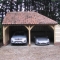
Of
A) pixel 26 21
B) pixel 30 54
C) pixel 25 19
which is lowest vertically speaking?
pixel 30 54

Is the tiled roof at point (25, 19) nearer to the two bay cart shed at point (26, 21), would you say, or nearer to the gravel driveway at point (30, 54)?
the two bay cart shed at point (26, 21)

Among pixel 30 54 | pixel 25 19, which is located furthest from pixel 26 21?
pixel 30 54

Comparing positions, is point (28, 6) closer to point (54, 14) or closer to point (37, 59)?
point (54, 14)

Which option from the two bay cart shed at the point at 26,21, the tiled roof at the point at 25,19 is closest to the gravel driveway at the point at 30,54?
the two bay cart shed at the point at 26,21

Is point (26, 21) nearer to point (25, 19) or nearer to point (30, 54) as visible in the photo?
point (25, 19)

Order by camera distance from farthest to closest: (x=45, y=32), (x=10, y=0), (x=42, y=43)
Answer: (x=10, y=0) < (x=45, y=32) < (x=42, y=43)

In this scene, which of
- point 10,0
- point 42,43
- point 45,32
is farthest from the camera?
point 10,0

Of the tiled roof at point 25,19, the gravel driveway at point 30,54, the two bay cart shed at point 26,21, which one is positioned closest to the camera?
the gravel driveway at point 30,54

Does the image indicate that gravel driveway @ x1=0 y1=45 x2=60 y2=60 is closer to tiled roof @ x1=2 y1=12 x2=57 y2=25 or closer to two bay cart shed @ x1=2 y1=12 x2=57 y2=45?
two bay cart shed @ x1=2 y1=12 x2=57 y2=45

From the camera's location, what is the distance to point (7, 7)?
3112 centimetres

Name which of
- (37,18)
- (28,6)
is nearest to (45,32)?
(37,18)

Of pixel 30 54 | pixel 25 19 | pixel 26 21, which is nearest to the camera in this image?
pixel 30 54

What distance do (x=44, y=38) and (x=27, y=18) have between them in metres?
3.14

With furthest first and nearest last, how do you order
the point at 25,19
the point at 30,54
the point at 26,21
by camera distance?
the point at 25,19
the point at 26,21
the point at 30,54
